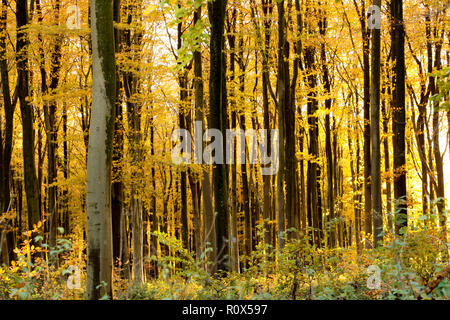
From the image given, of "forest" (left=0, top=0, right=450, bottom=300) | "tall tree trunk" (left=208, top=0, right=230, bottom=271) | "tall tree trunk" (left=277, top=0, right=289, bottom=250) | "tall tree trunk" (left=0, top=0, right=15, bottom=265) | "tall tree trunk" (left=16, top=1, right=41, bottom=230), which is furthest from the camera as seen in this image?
"tall tree trunk" (left=277, top=0, right=289, bottom=250)

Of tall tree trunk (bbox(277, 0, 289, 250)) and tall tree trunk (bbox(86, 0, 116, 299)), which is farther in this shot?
tall tree trunk (bbox(277, 0, 289, 250))

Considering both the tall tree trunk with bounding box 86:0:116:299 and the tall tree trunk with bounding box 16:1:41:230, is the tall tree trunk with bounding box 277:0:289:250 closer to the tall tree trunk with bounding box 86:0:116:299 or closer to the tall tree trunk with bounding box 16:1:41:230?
the tall tree trunk with bounding box 16:1:41:230

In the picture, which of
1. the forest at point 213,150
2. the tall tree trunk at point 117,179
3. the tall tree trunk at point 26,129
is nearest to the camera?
the forest at point 213,150

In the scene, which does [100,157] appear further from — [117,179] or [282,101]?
[282,101]

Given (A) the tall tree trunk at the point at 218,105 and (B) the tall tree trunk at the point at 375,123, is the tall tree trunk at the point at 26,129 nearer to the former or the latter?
(A) the tall tree trunk at the point at 218,105

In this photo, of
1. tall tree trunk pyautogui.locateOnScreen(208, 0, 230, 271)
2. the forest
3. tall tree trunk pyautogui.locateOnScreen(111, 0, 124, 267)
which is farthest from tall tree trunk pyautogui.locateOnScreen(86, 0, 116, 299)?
tall tree trunk pyautogui.locateOnScreen(111, 0, 124, 267)

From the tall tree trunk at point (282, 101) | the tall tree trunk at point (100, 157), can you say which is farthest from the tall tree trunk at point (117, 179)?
the tall tree trunk at point (100, 157)

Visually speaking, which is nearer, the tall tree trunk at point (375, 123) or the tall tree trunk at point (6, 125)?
the tall tree trunk at point (375, 123)

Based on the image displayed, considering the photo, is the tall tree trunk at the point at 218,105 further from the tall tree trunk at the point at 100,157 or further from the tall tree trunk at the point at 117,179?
the tall tree trunk at the point at 117,179

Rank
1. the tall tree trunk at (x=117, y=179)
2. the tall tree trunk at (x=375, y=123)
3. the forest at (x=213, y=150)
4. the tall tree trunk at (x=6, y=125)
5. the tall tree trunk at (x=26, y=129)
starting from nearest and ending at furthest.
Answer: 1. the forest at (x=213, y=150)
2. the tall tree trunk at (x=375, y=123)
3. the tall tree trunk at (x=26, y=129)
4. the tall tree trunk at (x=117, y=179)
5. the tall tree trunk at (x=6, y=125)

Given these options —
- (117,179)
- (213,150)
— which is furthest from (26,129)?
(213,150)
